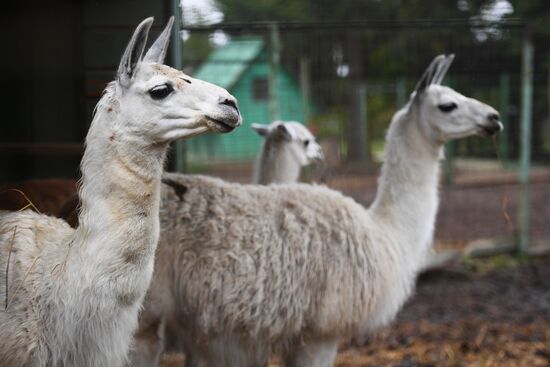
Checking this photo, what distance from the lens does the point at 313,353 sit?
3963 mm

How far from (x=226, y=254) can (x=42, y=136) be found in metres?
2.32

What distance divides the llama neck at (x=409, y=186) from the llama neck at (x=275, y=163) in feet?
3.41

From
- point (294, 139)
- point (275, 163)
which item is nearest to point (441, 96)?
point (294, 139)

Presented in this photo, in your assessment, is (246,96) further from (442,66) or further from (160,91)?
(160,91)

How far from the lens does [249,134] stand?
42.9 feet

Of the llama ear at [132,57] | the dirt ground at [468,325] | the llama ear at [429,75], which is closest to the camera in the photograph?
the llama ear at [132,57]

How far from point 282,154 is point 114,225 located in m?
2.89

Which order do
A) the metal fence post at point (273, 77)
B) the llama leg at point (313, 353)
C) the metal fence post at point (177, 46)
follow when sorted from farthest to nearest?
the metal fence post at point (273, 77) < the llama leg at point (313, 353) < the metal fence post at point (177, 46)

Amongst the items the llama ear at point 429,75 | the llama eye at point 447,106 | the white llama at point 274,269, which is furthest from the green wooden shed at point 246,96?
the white llama at point 274,269

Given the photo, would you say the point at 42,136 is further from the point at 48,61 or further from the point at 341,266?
the point at 341,266

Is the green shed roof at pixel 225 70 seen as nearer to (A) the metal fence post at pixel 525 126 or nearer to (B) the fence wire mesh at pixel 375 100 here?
(B) the fence wire mesh at pixel 375 100

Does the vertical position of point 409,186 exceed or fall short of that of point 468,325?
it exceeds it

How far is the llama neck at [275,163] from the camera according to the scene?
5.32 metres

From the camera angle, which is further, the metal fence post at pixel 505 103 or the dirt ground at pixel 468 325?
the metal fence post at pixel 505 103
